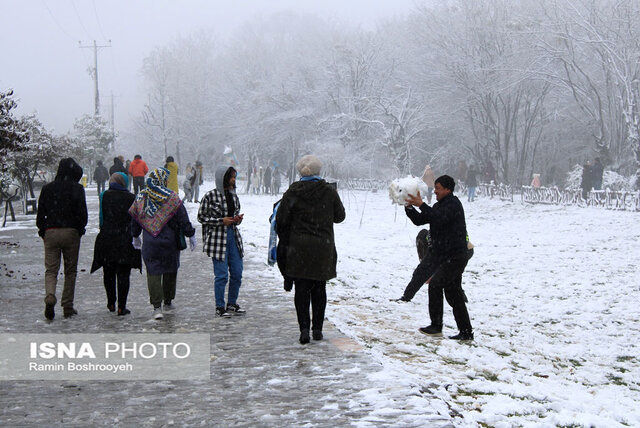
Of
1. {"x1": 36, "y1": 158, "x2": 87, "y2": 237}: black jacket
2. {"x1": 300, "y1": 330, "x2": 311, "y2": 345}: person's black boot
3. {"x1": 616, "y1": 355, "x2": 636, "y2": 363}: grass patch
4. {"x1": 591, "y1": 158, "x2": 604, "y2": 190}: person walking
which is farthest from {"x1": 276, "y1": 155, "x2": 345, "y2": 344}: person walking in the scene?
{"x1": 591, "y1": 158, "x2": 604, "y2": 190}: person walking

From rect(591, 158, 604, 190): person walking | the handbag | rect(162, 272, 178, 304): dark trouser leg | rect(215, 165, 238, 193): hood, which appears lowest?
rect(162, 272, 178, 304): dark trouser leg

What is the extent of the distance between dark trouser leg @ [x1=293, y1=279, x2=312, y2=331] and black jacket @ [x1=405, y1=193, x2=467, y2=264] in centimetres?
143

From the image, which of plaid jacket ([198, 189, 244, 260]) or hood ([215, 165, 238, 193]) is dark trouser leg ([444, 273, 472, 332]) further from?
hood ([215, 165, 238, 193])

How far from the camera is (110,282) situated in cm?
762

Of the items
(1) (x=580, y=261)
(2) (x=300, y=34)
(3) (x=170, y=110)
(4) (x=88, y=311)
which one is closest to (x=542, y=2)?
(1) (x=580, y=261)

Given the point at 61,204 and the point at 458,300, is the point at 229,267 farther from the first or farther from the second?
the point at 458,300

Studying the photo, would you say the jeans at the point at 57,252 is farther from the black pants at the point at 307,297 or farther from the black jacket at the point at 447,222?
the black jacket at the point at 447,222

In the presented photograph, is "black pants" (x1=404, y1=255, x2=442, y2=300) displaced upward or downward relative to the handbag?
downward

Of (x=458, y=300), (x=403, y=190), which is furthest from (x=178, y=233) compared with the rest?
(x=458, y=300)

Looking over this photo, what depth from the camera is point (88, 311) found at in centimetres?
785

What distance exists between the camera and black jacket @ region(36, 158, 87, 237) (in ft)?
23.7

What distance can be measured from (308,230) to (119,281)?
107 inches

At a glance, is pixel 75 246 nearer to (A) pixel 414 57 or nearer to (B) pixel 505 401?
(B) pixel 505 401

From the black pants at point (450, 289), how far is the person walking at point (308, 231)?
1.41 metres
